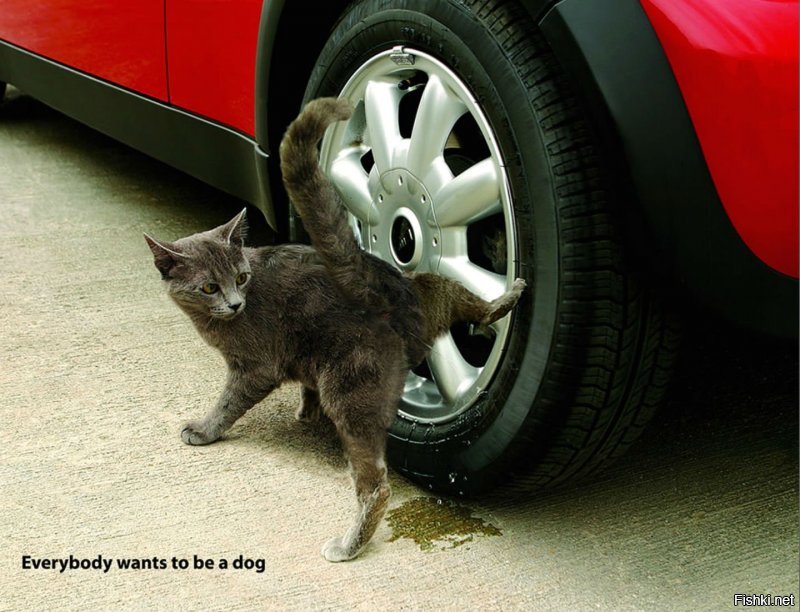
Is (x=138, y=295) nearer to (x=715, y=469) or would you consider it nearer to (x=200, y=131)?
(x=200, y=131)

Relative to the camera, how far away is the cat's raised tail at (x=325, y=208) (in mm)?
2229

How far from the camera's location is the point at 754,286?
5.77 ft

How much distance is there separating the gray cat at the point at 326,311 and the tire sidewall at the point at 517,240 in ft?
0.33

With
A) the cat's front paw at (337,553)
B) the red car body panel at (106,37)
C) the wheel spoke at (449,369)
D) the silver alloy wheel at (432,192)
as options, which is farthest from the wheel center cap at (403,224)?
the red car body panel at (106,37)

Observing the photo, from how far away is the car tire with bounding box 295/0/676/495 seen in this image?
6.38ft

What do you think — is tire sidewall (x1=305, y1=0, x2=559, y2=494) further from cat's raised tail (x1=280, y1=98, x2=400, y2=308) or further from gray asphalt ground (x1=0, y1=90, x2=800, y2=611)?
cat's raised tail (x1=280, y1=98, x2=400, y2=308)

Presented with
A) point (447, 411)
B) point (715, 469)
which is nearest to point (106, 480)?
point (447, 411)

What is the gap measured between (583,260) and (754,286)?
13.0 inches

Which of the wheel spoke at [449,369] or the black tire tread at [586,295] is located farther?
the wheel spoke at [449,369]

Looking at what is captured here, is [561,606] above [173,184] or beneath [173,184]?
above

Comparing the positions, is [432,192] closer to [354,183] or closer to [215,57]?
[354,183]

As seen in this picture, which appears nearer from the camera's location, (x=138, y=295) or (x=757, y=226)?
(x=757, y=226)

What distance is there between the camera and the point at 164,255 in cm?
248

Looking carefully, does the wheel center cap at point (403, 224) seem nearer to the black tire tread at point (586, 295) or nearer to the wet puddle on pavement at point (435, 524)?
the black tire tread at point (586, 295)
